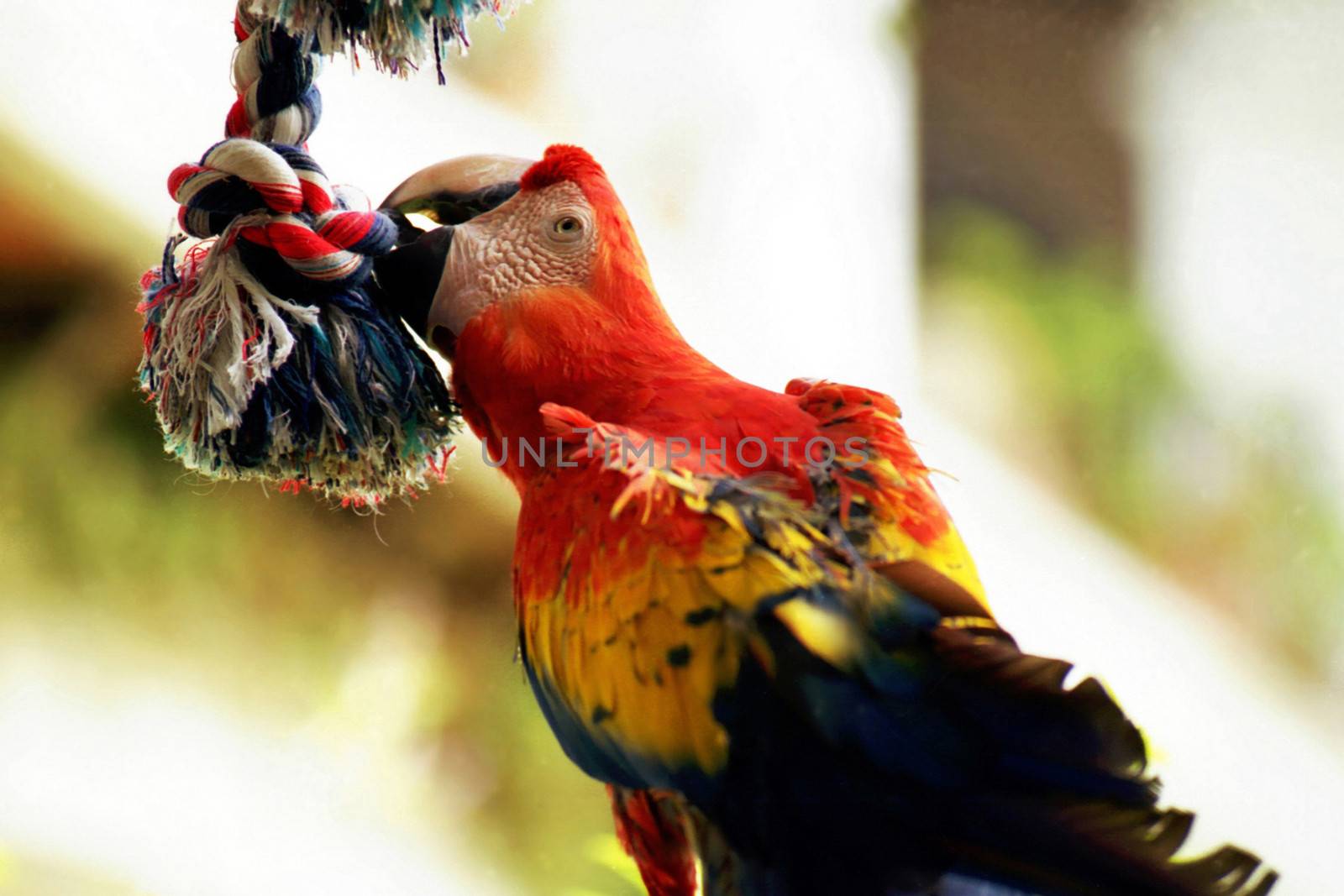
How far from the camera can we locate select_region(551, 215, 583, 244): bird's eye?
0.65 metres

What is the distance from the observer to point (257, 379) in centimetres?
59

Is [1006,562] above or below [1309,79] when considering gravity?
below

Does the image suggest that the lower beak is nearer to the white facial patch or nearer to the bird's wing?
the white facial patch

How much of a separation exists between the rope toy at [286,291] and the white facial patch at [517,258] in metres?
0.04

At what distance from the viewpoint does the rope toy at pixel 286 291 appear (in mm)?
592

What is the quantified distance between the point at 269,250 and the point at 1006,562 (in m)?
0.85

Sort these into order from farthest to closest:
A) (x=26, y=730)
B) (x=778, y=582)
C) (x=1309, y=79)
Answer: (x=1309, y=79) → (x=26, y=730) → (x=778, y=582)

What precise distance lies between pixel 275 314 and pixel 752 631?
30cm

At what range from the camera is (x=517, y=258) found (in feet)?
2.13

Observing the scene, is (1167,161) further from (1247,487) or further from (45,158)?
(45,158)

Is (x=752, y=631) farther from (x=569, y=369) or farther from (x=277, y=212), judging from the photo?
(x=277, y=212)

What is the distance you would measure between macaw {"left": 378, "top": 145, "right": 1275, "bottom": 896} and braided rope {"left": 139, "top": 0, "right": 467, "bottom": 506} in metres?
0.04

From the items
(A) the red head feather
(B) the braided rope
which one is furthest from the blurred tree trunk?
(B) the braided rope

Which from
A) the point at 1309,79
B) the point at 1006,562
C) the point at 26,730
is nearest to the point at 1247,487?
the point at 1006,562
